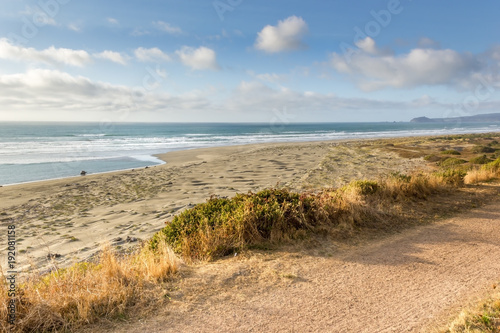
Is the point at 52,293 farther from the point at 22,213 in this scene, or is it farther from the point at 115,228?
the point at 22,213

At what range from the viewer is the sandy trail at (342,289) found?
410 cm

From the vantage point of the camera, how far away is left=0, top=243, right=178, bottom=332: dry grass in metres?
3.95

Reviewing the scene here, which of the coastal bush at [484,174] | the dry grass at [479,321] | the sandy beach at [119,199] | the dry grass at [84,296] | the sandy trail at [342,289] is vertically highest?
the coastal bush at [484,174]

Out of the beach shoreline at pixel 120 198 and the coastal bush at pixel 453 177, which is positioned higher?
the coastal bush at pixel 453 177

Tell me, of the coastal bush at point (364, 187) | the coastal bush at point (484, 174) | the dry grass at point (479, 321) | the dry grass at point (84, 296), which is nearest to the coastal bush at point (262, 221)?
the coastal bush at point (364, 187)

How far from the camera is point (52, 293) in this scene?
422cm

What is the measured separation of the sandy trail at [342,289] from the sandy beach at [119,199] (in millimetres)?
2378

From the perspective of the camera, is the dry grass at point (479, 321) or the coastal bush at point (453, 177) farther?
the coastal bush at point (453, 177)

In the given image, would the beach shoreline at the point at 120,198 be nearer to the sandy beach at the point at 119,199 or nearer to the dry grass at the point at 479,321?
the sandy beach at the point at 119,199

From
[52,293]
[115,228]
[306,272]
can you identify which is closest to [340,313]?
[306,272]

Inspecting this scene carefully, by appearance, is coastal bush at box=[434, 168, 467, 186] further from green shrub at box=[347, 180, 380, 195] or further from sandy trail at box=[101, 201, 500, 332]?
sandy trail at box=[101, 201, 500, 332]

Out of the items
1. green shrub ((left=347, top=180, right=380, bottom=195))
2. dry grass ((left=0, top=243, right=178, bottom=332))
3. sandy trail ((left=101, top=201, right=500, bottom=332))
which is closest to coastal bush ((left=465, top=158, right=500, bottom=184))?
green shrub ((left=347, top=180, right=380, bottom=195))

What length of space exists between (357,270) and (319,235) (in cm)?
176

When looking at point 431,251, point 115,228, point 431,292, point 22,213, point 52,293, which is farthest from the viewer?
point 22,213
